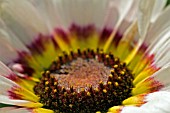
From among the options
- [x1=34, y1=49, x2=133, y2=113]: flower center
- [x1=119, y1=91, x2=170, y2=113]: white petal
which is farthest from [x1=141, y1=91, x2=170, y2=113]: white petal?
[x1=34, y1=49, x2=133, y2=113]: flower center

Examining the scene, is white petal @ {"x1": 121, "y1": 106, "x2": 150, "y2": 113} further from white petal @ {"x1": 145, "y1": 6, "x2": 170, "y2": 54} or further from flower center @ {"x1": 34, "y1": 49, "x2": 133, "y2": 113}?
white petal @ {"x1": 145, "y1": 6, "x2": 170, "y2": 54}

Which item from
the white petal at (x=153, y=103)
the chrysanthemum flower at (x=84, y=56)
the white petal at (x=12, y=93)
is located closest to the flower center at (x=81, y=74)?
the chrysanthemum flower at (x=84, y=56)

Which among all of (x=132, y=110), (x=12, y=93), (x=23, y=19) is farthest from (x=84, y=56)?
(x=132, y=110)

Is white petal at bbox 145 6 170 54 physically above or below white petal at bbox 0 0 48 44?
below

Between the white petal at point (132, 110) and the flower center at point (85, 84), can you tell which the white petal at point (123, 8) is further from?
the white petal at point (132, 110)

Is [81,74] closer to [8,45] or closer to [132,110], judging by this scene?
[8,45]

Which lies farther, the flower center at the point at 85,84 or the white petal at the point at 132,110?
the flower center at the point at 85,84
